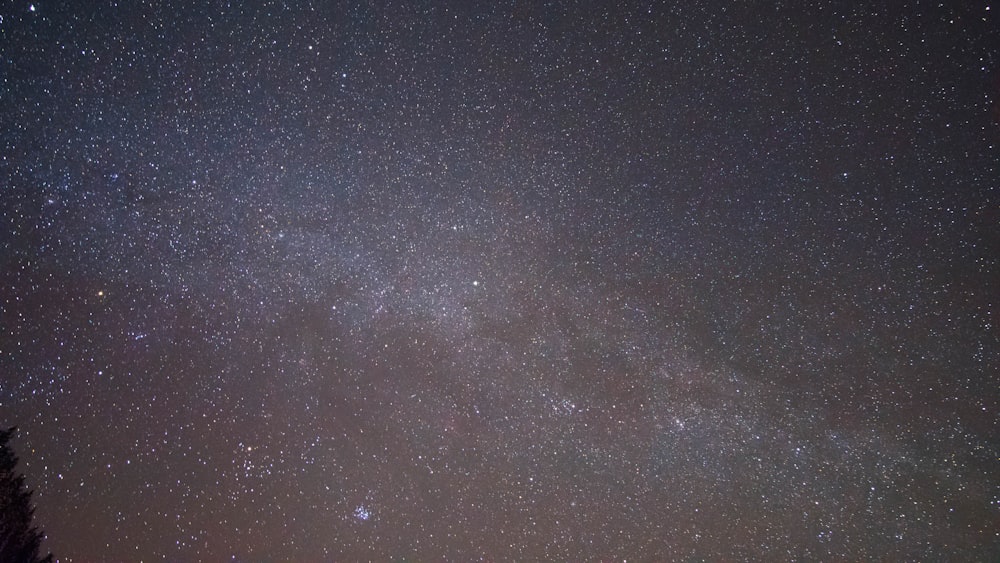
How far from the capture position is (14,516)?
8.56m

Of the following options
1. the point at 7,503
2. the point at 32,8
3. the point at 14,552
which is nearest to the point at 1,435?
the point at 7,503

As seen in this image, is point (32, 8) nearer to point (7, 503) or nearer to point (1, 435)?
point (1, 435)

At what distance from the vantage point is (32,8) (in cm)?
549

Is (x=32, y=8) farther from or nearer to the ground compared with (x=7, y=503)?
farther from the ground

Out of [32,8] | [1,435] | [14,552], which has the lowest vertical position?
[14,552]

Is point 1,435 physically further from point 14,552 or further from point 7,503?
point 14,552

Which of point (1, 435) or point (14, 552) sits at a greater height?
point (1, 435)

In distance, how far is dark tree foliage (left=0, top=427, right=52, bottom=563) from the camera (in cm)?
832

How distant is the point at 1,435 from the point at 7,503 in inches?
48.8

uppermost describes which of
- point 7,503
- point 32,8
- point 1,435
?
point 32,8

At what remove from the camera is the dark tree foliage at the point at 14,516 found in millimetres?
8320

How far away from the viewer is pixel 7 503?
Result: 847cm

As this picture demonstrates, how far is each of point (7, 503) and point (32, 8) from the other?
7.86 metres

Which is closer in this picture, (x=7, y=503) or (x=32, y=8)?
(x=32, y=8)
